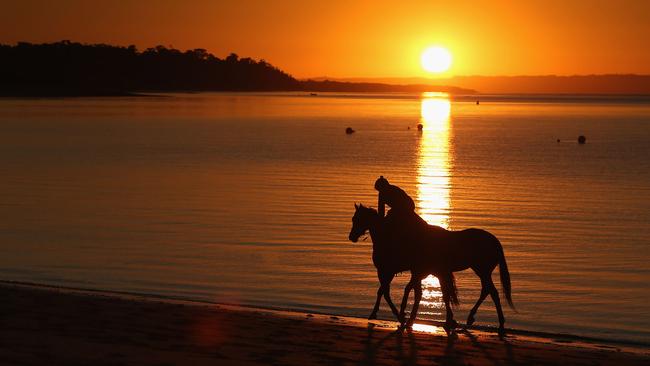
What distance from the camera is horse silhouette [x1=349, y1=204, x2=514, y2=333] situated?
11.8 m

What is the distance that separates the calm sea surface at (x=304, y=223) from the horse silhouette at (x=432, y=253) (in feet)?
6.05

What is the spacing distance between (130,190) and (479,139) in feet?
161

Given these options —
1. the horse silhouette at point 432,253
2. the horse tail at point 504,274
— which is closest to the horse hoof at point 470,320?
the horse silhouette at point 432,253

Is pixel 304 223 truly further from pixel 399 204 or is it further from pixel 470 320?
pixel 399 204

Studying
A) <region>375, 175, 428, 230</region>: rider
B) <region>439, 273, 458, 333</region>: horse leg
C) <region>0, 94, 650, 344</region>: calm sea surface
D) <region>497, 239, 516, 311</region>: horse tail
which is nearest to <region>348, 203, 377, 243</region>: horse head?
<region>375, 175, 428, 230</region>: rider

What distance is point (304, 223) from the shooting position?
23.9 meters

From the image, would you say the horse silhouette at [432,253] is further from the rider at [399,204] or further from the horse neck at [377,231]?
the rider at [399,204]

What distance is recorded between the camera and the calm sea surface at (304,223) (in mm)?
15527

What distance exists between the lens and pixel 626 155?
5597 cm

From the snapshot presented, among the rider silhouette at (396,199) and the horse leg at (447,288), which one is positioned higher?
the rider silhouette at (396,199)

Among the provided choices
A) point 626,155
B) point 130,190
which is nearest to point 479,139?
point 626,155

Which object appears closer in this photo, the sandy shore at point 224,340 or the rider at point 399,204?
the sandy shore at point 224,340

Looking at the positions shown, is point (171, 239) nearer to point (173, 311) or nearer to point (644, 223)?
point (173, 311)

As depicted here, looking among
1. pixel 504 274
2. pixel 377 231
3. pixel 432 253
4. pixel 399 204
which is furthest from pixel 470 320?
pixel 399 204
